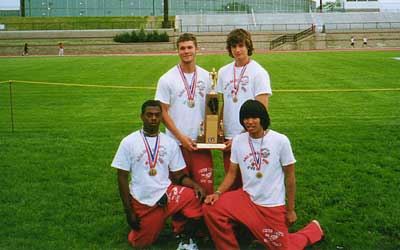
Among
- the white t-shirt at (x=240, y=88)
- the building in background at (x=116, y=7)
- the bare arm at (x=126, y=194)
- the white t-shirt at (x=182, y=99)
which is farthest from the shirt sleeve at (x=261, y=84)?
the building in background at (x=116, y=7)

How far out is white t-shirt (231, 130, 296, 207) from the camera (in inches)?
194

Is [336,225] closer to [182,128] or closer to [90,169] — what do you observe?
[182,128]

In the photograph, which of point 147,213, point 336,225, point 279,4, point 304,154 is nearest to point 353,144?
point 304,154

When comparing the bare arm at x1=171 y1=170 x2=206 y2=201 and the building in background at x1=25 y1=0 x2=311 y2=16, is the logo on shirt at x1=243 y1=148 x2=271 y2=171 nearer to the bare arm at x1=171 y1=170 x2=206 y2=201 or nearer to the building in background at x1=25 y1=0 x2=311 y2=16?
the bare arm at x1=171 y1=170 x2=206 y2=201

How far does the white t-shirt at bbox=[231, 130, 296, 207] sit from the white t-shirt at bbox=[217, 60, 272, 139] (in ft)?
1.55

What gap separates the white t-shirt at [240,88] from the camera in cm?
531

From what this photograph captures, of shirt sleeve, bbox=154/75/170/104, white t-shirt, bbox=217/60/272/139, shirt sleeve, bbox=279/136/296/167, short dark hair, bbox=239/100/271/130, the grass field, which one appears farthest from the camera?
the grass field

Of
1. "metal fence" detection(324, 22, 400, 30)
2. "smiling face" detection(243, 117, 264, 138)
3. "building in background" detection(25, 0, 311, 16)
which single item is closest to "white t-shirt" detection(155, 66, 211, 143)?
"smiling face" detection(243, 117, 264, 138)

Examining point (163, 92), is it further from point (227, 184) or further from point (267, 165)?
point (267, 165)

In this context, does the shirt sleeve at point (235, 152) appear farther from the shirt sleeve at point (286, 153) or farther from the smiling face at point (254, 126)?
the shirt sleeve at point (286, 153)

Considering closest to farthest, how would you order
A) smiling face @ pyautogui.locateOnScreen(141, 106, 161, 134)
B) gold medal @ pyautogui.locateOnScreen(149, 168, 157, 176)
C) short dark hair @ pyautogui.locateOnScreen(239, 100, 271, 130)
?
short dark hair @ pyautogui.locateOnScreen(239, 100, 271, 130) < smiling face @ pyautogui.locateOnScreen(141, 106, 161, 134) < gold medal @ pyautogui.locateOnScreen(149, 168, 157, 176)

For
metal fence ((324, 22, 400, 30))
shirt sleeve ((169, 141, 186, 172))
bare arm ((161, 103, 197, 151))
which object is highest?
metal fence ((324, 22, 400, 30))

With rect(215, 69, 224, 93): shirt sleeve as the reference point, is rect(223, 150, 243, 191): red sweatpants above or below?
below

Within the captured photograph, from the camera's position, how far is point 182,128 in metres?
5.52
